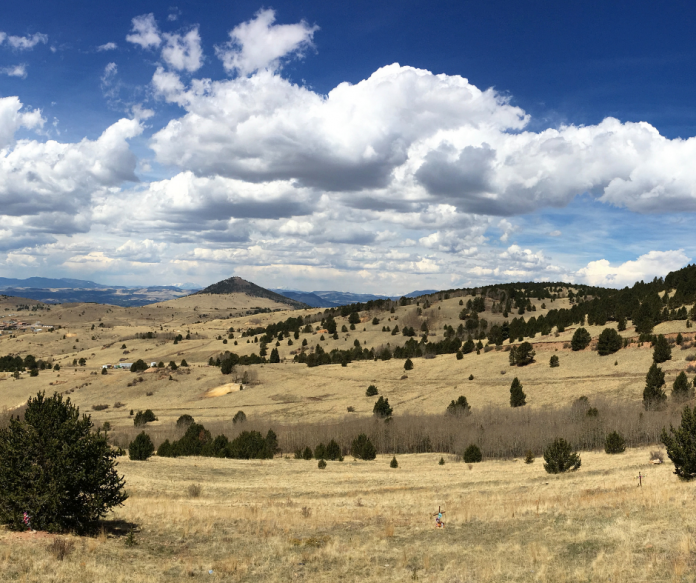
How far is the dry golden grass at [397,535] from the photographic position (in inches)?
574

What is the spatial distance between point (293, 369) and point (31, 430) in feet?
317

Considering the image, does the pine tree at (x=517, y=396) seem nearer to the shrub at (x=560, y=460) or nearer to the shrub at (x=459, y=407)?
the shrub at (x=459, y=407)

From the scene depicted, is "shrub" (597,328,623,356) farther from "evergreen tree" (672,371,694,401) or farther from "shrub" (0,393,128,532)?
"shrub" (0,393,128,532)

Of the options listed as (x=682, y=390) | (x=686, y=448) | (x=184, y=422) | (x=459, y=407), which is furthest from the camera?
(x=184, y=422)

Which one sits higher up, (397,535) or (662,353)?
(662,353)

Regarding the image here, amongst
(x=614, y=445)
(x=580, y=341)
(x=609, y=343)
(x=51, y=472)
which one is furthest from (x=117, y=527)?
(x=580, y=341)

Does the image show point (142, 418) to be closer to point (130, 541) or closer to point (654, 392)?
point (130, 541)

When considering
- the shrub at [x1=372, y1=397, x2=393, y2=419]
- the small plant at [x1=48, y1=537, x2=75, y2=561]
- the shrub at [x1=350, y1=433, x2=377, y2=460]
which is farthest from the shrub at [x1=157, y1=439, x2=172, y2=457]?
the small plant at [x1=48, y1=537, x2=75, y2=561]

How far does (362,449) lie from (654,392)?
35355mm

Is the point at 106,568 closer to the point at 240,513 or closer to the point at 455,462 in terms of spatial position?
the point at 240,513

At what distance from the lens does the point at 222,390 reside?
10094cm

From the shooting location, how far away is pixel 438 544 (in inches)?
731

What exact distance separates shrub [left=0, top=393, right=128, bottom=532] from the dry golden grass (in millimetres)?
1041

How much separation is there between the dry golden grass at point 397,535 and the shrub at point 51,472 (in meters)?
1.04
